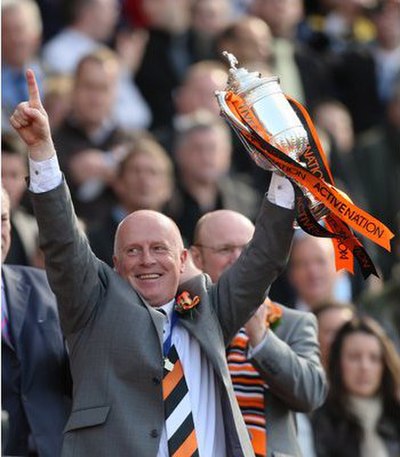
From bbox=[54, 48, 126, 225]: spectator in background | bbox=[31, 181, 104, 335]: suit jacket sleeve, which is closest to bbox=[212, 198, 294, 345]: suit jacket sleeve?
bbox=[31, 181, 104, 335]: suit jacket sleeve

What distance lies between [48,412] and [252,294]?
1202 millimetres

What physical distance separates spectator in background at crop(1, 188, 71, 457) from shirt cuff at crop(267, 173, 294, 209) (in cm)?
128

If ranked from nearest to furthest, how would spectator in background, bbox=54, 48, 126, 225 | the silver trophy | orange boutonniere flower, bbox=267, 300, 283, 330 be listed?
Answer: 1. the silver trophy
2. orange boutonniere flower, bbox=267, 300, 283, 330
3. spectator in background, bbox=54, 48, 126, 225

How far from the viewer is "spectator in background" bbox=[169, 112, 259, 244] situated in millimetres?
10539

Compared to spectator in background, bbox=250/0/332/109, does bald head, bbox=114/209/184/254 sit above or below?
below

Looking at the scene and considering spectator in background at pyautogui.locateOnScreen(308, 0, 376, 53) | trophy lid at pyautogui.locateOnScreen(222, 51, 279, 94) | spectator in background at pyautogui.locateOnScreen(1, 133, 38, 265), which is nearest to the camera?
trophy lid at pyautogui.locateOnScreen(222, 51, 279, 94)

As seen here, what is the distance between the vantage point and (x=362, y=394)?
30.1ft

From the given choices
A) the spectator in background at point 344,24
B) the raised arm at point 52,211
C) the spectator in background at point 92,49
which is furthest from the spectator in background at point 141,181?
the spectator in background at point 344,24

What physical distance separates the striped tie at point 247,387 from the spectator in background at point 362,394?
192 centimetres

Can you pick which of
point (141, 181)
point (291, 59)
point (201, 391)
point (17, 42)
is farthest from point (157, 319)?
point (291, 59)

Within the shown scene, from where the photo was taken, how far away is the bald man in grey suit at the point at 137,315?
5973 mm

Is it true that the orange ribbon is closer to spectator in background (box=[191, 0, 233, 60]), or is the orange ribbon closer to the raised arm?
the raised arm

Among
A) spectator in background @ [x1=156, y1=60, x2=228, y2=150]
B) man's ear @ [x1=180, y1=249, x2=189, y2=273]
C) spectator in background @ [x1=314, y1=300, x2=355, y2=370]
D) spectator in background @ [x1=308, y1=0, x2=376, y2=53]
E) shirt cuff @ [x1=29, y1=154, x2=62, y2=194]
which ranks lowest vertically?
spectator in background @ [x1=314, y1=300, x2=355, y2=370]

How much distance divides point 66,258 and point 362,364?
354 cm
